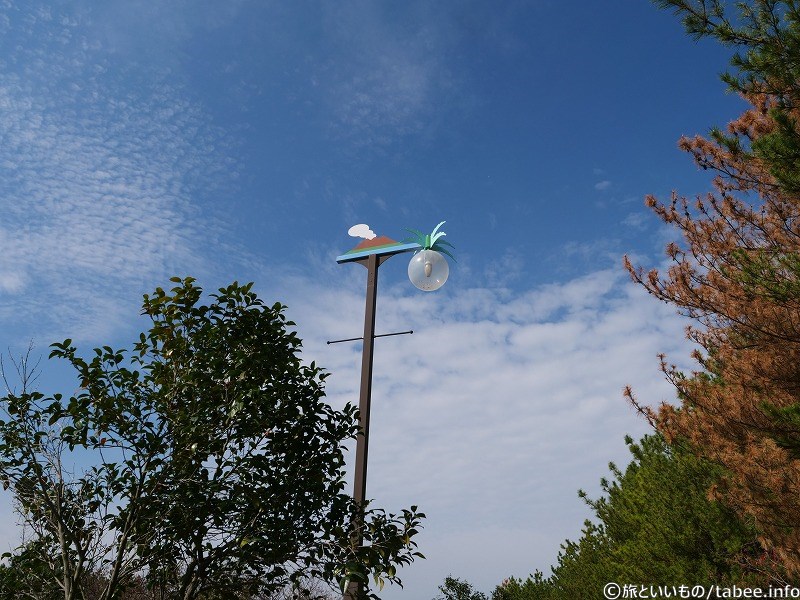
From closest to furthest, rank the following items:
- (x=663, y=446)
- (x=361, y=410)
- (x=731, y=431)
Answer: (x=361, y=410), (x=731, y=431), (x=663, y=446)

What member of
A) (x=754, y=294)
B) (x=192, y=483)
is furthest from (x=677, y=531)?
(x=192, y=483)

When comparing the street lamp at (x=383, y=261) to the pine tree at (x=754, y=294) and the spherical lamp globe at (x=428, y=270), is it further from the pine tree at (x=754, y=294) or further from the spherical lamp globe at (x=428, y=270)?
the pine tree at (x=754, y=294)

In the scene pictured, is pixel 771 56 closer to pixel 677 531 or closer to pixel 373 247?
pixel 373 247

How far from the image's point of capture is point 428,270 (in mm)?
7102

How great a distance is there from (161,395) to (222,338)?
716 mm

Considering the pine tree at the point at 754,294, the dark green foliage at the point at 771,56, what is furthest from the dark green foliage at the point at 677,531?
the dark green foliage at the point at 771,56

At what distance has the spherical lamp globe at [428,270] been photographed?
7102 mm

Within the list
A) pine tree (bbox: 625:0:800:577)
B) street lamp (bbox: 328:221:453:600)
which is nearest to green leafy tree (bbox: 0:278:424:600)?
street lamp (bbox: 328:221:453:600)

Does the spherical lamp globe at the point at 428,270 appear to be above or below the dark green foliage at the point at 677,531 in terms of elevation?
above

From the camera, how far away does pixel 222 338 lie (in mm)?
5633

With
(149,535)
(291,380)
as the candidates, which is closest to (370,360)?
(291,380)

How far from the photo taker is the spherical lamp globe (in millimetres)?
7102

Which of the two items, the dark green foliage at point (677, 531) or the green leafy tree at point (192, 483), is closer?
the green leafy tree at point (192, 483)

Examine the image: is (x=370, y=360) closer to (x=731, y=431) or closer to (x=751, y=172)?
(x=731, y=431)
